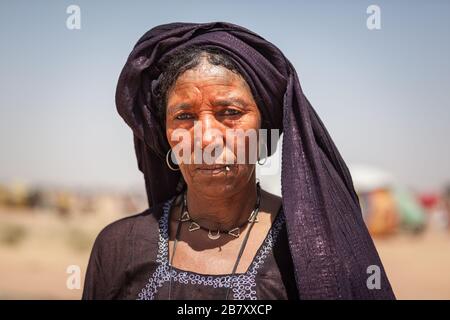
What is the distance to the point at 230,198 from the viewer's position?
2.72 metres

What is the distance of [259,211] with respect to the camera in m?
2.75

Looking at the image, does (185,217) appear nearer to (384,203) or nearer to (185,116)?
(185,116)

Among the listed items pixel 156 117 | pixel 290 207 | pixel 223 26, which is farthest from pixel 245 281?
pixel 223 26

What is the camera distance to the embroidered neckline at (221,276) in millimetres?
2373

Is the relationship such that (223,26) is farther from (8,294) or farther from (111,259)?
(8,294)

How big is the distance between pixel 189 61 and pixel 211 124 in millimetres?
348

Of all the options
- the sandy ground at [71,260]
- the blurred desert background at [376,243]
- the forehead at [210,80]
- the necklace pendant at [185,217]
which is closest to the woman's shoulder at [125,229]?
the necklace pendant at [185,217]

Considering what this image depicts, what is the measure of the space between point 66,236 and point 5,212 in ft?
32.2

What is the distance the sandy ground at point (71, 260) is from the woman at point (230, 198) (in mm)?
8535

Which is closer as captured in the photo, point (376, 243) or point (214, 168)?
point (214, 168)

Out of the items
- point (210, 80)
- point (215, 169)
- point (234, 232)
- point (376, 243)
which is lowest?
point (376, 243)

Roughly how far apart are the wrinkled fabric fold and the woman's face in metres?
0.11

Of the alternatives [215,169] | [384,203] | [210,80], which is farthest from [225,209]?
[384,203]

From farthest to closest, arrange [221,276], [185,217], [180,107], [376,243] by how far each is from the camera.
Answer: [376,243], [185,217], [180,107], [221,276]
